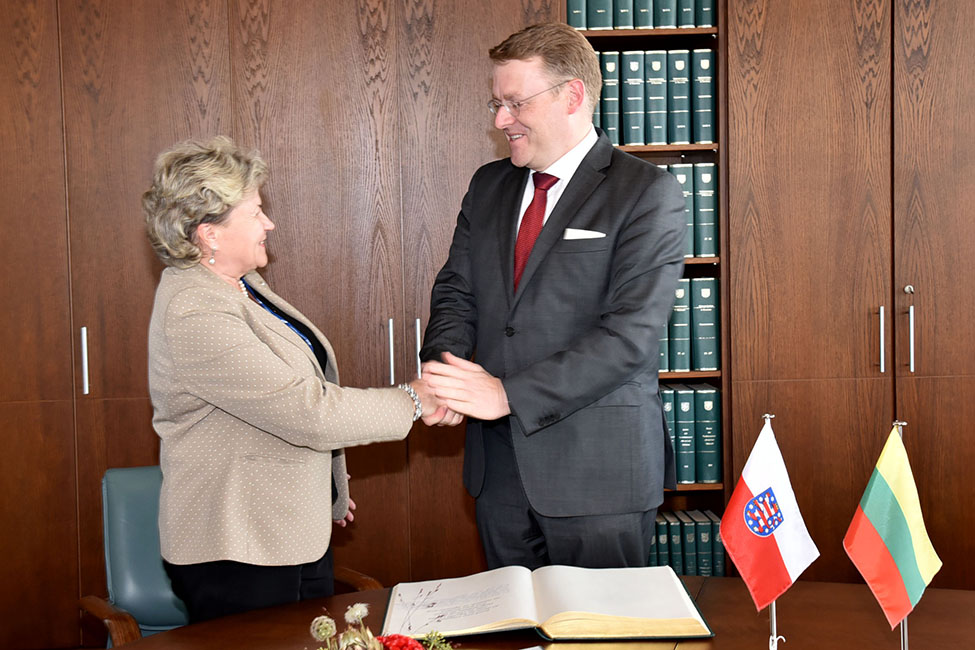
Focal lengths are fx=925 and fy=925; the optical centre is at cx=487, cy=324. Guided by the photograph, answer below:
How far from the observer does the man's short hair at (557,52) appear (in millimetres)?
2266

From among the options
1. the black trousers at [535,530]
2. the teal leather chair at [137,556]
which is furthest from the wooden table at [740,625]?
the teal leather chair at [137,556]

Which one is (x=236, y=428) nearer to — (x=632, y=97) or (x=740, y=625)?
(x=740, y=625)

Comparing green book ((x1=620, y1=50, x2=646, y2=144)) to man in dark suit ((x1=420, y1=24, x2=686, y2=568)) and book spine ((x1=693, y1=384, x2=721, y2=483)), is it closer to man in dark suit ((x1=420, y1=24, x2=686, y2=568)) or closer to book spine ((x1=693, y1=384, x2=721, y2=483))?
book spine ((x1=693, y1=384, x2=721, y2=483))

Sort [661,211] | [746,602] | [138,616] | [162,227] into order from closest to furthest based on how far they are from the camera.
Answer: [746,602] < [162,227] < [661,211] < [138,616]

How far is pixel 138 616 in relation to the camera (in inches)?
94.3

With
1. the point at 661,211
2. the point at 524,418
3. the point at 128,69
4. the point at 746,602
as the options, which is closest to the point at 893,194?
the point at 661,211

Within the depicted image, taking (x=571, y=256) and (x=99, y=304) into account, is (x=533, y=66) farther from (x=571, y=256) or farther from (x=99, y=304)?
(x=99, y=304)

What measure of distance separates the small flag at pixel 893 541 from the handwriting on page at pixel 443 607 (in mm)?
580

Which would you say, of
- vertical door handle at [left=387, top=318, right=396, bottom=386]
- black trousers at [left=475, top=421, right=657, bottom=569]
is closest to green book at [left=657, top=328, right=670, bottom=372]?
vertical door handle at [left=387, top=318, right=396, bottom=386]

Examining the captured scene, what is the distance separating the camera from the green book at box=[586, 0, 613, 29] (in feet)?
11.1

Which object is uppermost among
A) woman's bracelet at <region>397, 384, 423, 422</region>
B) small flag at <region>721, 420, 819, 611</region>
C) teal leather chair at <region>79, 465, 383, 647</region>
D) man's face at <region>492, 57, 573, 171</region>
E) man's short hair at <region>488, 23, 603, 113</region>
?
man's short hair at <region>488, 23, 603, 113</region>

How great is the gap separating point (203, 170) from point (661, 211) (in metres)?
1.04

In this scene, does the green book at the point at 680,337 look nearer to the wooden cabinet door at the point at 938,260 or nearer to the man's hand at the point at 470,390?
the wooden cabinet door at the point at 938,260

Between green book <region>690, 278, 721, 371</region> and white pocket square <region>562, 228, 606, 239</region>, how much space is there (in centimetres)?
134
